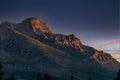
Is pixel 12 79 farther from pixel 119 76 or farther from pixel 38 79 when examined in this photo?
pixel 119 76

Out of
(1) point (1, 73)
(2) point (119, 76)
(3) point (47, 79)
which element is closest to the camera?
(2) point (119, 76)

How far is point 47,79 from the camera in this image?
66688mm

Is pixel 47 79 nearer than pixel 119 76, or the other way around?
pixel 119 76

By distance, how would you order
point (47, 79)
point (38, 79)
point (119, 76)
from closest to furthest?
point (119, 76), point (47, 79), point (38, 79)

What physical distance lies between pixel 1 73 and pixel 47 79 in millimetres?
9840

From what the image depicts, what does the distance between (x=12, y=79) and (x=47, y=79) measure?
7216 millimetres

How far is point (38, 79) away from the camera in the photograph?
242ft

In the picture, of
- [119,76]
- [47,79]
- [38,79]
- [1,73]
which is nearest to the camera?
[119,76]

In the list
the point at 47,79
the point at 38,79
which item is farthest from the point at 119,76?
the point at 38,79

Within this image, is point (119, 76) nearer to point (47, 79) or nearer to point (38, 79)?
point (47, 79)

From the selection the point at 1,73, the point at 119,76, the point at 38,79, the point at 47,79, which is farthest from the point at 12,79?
the point at 119,76

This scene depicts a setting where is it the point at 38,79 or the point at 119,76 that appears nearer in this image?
the point at 119,76

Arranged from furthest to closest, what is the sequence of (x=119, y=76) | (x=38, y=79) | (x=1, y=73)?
1. (x=38, y=79)
2. (x=1, y=73)
3. (x=119, y=76)

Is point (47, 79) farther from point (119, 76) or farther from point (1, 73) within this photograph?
point (119, 76)
